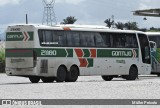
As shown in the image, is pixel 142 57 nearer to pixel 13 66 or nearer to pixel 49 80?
pixel 49 80

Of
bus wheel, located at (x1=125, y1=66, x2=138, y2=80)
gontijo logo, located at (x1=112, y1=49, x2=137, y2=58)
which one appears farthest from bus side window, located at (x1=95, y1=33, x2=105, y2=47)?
bus wheel, located at (x1=125, y1=66, x2=138, y2=80)

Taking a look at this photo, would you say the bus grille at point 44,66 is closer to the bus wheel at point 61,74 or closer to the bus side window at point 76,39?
the bus wheel at point 61,74

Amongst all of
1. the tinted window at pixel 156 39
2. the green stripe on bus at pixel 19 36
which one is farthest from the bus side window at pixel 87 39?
the tinted window at pixel 156 39

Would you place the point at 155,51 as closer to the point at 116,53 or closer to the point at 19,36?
the point at 116,53

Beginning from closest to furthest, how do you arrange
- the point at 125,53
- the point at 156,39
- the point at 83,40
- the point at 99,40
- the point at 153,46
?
the point at 83,40, the point at 99,40, the point at 125,53, the point at 153,46, the point at 156,39

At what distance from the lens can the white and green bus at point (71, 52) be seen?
30.0 meters

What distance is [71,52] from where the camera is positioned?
104ft

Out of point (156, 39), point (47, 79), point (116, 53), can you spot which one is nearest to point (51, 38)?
point (47, 79)

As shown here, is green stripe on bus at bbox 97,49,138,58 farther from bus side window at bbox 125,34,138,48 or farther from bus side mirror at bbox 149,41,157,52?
bus side mirror at bbox 149,41,157,52

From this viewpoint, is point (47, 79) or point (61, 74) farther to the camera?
point (47, 79)

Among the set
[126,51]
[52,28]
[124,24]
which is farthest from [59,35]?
[124,24]

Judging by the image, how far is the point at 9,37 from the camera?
30719mm

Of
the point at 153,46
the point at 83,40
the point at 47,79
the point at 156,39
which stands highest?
the point at 156,39

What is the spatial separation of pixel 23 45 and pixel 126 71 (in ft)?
24.9
